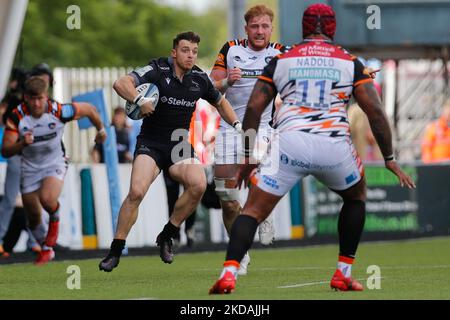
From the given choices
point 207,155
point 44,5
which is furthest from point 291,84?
point 44,5

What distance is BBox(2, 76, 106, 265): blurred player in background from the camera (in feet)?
54.1

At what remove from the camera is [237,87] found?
14.7 meters

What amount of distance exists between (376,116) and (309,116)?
0.55 meters

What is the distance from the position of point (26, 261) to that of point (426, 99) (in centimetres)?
2118

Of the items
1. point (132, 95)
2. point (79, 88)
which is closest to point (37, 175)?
point (132, 95)

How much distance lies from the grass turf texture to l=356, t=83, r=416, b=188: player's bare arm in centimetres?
100

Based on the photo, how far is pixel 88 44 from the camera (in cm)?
5156

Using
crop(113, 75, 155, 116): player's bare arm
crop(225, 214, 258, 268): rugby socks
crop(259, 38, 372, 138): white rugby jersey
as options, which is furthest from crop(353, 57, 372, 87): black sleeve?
crop(113, 75, 155, 116): player's bare arm

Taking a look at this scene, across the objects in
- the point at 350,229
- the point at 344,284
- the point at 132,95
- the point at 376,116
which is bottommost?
the point at 344,284

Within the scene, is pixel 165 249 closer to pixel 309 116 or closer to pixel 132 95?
pixel 132 95

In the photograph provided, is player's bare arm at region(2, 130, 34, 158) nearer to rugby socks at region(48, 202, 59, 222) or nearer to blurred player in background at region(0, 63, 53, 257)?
rugby socks at region(48, 202, 59, 222)
